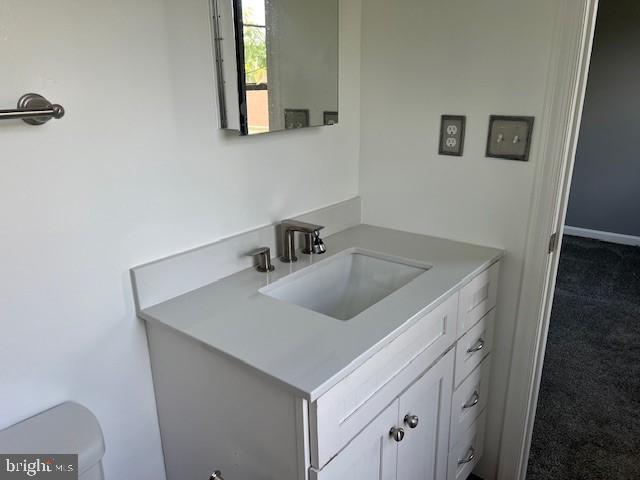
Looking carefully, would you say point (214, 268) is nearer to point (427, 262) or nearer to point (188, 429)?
point (188, 429)

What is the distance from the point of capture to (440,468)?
1514mm

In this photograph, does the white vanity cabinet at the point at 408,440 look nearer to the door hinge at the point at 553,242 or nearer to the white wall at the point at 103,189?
the door hinge at the point at 553,242

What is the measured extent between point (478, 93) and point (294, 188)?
638 mm

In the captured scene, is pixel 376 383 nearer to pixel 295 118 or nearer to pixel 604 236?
pixel 295 118

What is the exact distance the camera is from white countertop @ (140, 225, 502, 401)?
3.26ft

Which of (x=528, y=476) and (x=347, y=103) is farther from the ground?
(x=347, y=103)

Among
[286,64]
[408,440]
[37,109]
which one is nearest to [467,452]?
[408,440]

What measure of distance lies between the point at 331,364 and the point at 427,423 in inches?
21.4

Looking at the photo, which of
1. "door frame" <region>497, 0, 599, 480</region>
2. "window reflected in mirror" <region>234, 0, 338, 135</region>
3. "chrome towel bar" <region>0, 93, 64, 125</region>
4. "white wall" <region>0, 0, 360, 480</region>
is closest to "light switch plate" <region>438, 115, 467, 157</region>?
"door frame" <region>497, 0, 599, 480</region>

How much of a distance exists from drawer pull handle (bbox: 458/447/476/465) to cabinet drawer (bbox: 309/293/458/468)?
543mm

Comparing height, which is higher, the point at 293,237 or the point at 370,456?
the point at 293,237

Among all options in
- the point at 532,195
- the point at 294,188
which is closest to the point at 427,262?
the point at 532,195

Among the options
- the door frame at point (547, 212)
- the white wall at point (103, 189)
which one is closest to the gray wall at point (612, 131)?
the door frame at point (547, 212)

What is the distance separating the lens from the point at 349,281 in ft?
5.43
